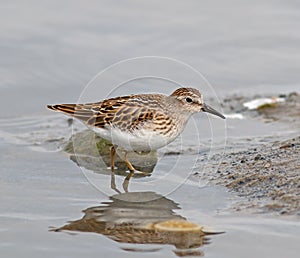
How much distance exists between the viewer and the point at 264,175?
23.4 feet

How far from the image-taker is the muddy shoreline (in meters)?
6.47

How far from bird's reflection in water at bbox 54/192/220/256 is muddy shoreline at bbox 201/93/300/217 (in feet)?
2.21

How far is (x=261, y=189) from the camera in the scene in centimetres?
688

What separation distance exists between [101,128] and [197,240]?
2.56 metres

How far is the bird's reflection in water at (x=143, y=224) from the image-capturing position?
571cm

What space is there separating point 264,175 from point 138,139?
145 centimetres

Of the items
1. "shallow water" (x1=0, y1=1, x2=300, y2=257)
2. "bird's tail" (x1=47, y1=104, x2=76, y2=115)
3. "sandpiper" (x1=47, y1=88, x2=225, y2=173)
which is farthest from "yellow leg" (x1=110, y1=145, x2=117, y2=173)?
"bird's tail" (x1=47, y1=104, x2=76, y2=115)

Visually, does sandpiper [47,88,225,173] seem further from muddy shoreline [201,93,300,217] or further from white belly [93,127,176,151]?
muddy shoreline [201,93,300,217]

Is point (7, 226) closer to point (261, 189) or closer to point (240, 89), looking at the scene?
point (261, 189)

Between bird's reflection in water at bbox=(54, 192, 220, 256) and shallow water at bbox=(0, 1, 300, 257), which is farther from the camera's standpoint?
shallow water at bbox=(0, 1, 300, 257)

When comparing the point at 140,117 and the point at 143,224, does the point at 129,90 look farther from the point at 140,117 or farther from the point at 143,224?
the point at 143,224

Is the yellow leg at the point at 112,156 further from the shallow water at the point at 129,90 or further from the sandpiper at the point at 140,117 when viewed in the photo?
the shallow water at the point at 129,90

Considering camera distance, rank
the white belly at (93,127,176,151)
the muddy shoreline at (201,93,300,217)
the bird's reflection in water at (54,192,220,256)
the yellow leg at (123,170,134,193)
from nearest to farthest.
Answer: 1. the bird's reflection in water at (54,192,220,256)
2. the muddy shoreline at (201,93,300,217)
3. the yellow leg at (123,170,134,193)
4. the white belly at (93,127,176,151)

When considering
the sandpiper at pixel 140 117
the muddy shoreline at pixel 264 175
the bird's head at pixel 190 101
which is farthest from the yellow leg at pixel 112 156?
the muddy shoreline at pixel 264 175
